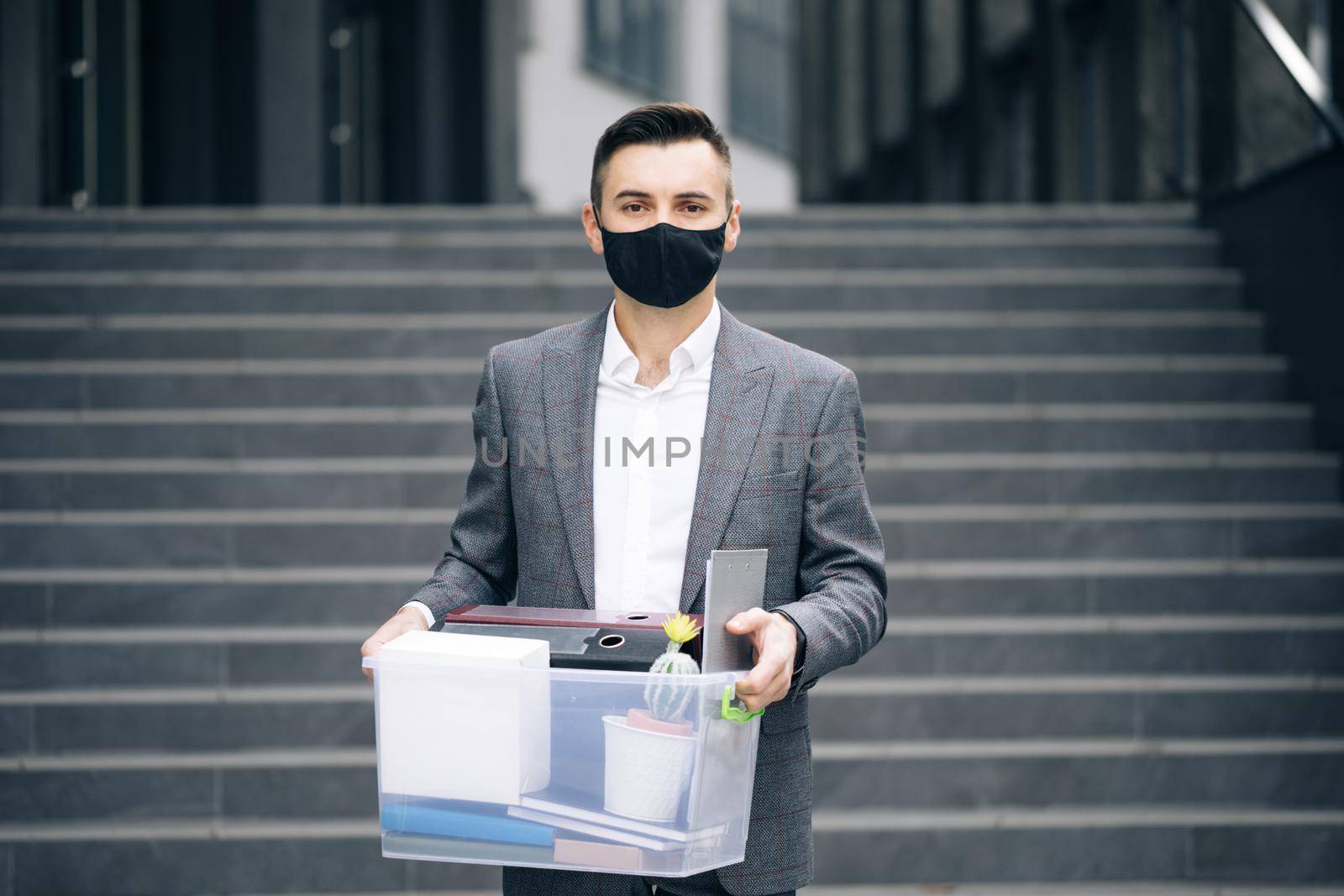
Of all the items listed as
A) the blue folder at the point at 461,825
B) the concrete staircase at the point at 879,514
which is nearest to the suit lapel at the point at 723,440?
the blue folder at the point at 461,825

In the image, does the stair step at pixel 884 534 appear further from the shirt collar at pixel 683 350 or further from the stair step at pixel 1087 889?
the shirt collar at pixel 683 350

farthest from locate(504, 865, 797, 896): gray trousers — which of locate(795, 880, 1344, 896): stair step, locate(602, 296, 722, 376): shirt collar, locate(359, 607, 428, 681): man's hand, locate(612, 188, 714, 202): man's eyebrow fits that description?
locate(795, 880, 1344, 896): stair step

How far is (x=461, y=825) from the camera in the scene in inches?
61.5

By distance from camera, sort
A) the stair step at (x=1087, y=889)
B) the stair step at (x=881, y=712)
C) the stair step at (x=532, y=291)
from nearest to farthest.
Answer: the stair step at (x=1087, y=889) < the stair step at (x=881, y=712) < the stair step at (x=532, y=291)

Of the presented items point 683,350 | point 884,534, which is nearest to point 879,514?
point 884,534

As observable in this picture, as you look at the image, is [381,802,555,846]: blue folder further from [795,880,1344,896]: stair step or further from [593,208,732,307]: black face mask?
[795,880,1344,896]: stair step

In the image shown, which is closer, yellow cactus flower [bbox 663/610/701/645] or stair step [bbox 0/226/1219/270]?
yellow cactus flower [bbox 663/610/701/645]

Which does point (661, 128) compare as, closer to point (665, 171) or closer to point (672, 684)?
point (665, 171)

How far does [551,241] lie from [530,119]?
1641 centimetres

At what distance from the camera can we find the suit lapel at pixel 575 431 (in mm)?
1815

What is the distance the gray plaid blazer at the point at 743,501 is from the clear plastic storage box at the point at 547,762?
0.80 feet

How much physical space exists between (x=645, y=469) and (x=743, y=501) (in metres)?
0.14

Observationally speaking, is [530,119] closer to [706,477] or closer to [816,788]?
[816,788]

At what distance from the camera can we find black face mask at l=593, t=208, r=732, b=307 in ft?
5.89
